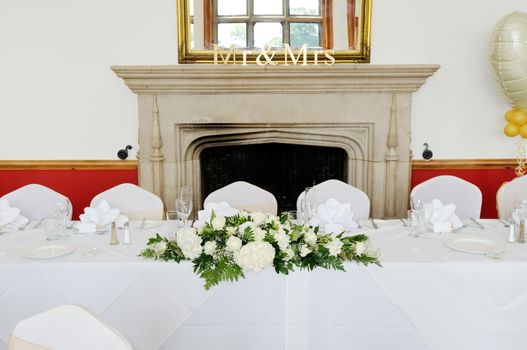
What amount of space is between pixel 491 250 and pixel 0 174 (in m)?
3.98

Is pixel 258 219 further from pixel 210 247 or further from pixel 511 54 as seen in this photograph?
pixel 511 54

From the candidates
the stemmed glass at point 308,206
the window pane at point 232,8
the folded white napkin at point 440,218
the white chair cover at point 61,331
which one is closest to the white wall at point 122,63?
the window pane at point 232,8

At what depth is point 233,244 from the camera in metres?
2.12

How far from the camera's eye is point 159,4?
438 cm

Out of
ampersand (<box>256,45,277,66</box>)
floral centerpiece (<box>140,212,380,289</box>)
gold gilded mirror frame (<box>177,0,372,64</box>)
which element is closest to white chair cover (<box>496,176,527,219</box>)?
gold gilded mirror frame (<box>177,0,372,64</box>)

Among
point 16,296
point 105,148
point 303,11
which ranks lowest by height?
point 16,296

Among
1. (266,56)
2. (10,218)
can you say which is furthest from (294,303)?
(266,56)

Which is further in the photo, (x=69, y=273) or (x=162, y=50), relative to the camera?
(x=162, y=50)

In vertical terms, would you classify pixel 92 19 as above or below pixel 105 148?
above

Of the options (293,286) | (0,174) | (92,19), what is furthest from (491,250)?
(0,174)

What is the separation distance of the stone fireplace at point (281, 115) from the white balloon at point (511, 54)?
0.46 m

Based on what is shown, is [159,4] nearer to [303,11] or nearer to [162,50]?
[162,50]

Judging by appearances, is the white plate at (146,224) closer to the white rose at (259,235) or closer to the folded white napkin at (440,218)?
the white rose at (259,235)

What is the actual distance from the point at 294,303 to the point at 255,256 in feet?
1.14
